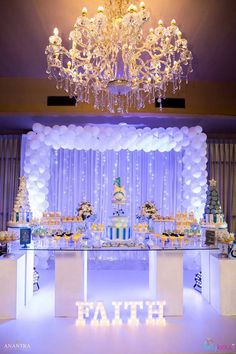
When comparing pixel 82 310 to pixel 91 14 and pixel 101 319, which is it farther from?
pixel 91 14

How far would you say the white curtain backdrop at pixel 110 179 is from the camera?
8.30 metres

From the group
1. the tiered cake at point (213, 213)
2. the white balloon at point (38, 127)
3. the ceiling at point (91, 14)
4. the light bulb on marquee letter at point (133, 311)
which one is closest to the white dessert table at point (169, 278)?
the light bulb on marquee letter at point (133, 311)

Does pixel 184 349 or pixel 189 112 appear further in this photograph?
pixel 189 112

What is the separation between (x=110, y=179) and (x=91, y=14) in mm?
4444

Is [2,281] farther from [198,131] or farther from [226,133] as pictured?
[226,133]

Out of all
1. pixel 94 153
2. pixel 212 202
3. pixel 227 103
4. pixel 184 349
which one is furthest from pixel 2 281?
pixel 227 103

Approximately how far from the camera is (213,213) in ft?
20.0

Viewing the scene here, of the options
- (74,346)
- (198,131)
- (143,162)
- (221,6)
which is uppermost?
(221,6)

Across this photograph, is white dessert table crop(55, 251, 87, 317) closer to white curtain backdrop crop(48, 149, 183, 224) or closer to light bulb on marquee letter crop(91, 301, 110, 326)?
light bulb on marquee letter crop(91, 301, 110, 326)

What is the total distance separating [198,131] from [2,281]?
4.90m

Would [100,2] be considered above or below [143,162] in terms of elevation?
above

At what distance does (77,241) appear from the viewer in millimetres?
4906

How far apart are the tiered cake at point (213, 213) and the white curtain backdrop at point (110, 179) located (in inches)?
78.7

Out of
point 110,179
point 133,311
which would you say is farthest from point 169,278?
point 110,179
